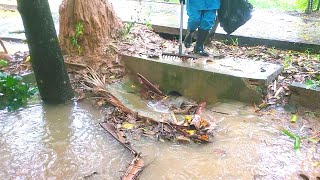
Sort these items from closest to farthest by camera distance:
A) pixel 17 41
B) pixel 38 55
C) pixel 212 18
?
pixel 38 55
pixel 212 18
pixel 17 41

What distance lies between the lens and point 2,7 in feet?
30.3

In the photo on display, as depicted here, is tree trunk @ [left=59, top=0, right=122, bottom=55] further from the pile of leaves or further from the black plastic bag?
the black plastic bag

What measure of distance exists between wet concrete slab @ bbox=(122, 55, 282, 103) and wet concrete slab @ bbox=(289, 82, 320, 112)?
35cm

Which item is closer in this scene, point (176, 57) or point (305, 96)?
point (305, 96)

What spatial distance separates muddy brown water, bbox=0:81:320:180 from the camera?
9.94ft

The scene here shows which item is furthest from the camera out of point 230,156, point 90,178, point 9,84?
point 9,84

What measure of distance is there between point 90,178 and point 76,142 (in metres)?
0.70

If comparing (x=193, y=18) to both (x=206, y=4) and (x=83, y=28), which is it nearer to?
(x=206, y=4)

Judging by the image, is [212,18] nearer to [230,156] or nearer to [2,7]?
[230,156]

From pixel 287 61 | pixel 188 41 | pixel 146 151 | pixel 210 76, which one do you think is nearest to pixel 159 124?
pixel 146 151

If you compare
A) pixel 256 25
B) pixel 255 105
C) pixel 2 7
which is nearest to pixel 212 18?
pixel 255 105

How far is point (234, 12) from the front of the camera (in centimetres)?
504

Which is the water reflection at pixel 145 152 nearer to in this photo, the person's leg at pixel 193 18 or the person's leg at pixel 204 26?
the person's leg at pixel 204 26

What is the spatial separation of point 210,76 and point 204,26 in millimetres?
923
